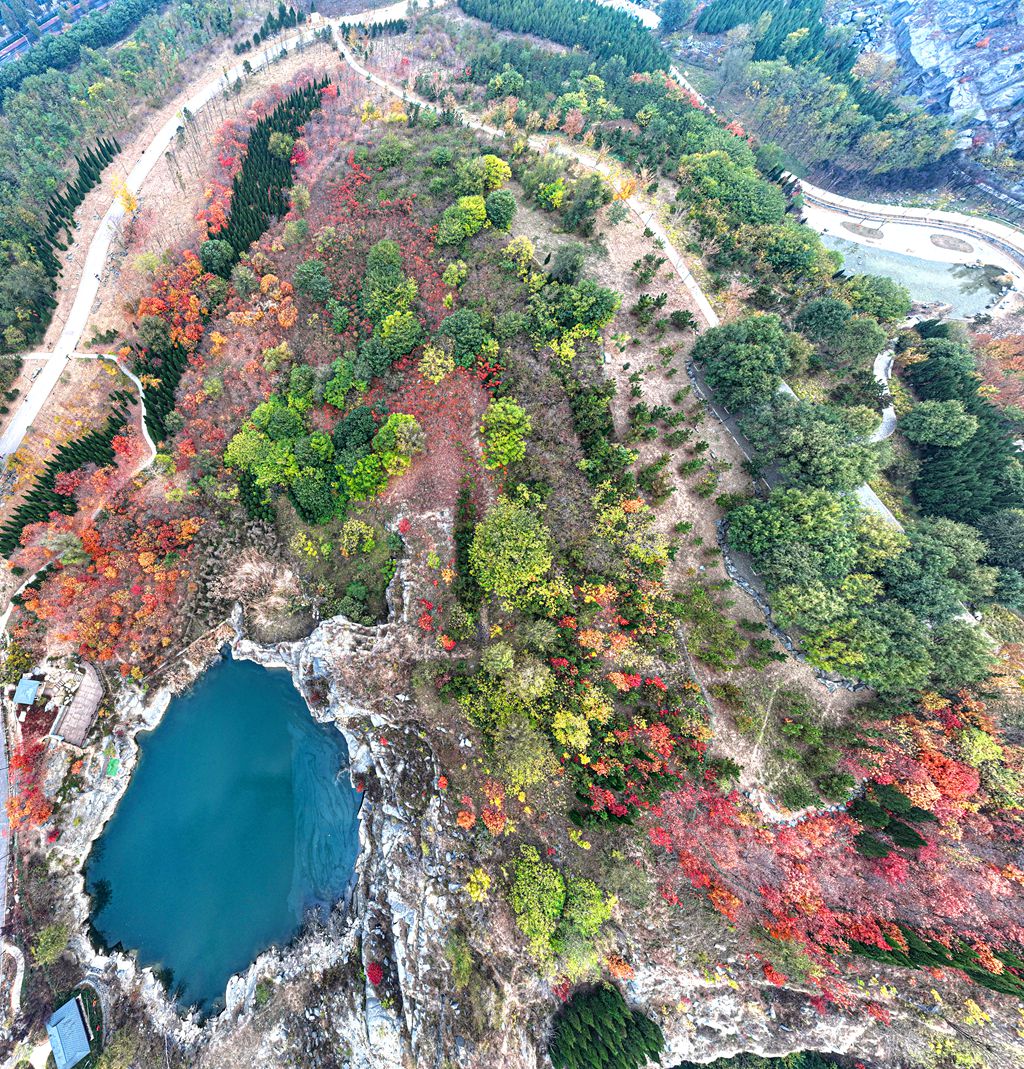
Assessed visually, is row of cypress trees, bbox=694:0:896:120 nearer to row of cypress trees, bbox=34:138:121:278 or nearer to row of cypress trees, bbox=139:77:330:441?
row of cypress trees, bbox=139:77:330:441

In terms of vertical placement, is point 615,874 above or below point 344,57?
below

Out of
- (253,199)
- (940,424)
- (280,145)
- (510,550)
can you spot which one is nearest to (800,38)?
(940,424)

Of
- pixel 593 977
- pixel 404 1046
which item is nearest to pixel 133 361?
pixel 404 1046

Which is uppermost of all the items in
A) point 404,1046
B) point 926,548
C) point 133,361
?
point 133,361

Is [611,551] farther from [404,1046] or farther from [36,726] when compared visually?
[36,726]

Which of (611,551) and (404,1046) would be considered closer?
(404,1046)

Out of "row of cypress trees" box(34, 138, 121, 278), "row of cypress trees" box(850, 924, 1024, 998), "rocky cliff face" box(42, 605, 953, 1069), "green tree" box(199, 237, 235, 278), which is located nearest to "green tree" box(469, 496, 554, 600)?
"rocky cliff face" box(42, 605, 953, 1069)

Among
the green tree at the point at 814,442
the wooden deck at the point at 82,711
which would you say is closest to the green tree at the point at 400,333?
the green tree at the point at 814,442

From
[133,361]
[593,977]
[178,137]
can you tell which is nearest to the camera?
[593,977]
